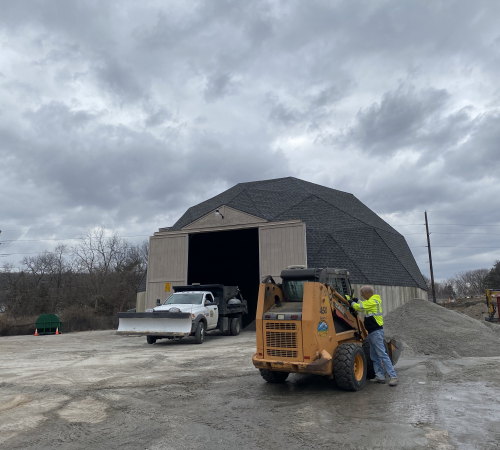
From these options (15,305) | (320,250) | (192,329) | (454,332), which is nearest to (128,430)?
(192,329)

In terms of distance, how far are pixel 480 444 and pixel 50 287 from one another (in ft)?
155

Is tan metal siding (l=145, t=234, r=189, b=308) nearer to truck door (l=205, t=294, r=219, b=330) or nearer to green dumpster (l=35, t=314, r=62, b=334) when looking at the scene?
green dumpster (l=35, t=314, r=62, b=334)

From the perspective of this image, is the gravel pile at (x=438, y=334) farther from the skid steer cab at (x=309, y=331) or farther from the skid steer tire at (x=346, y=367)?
the skid steer tire at (x=346, y=367)

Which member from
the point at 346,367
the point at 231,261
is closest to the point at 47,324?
the point at 231,261

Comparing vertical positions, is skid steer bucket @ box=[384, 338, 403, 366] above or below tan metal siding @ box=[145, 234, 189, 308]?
below

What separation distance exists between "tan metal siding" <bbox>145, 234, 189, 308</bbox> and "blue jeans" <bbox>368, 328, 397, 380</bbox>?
1636 cm

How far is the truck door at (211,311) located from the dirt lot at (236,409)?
20.4 feet

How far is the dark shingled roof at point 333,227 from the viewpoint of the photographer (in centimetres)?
2457

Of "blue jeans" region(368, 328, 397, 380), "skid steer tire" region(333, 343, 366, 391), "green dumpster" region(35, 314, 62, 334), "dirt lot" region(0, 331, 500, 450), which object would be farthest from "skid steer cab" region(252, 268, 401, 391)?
"green dumpster" region(35, 314, 62, 334)

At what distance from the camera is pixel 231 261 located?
29.5 m

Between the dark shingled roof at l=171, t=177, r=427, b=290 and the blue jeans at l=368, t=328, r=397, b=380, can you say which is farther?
the dark shingled roof at l=171, t=177, r=427, b=290

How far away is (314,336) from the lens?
659 cm

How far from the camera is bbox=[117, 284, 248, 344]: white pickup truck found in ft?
46.6

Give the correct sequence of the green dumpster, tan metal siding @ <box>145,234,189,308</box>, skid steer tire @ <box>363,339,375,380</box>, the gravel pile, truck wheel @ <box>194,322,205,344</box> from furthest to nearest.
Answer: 1. the green dumpster
2. tan metal siding @ <box>145,234,189,308</box>
3. truck wheel @ <box>194,322,205,344</box>
4. the gravel pile
5. skid steer tire @ <box>363,339,375,380</box>
